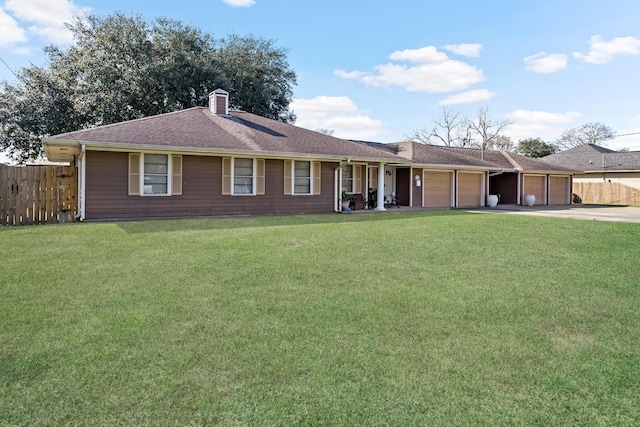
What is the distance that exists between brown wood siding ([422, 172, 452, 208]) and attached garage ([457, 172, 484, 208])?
0.80 m

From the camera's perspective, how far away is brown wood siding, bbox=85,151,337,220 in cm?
1151

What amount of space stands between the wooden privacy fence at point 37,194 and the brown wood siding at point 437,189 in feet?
46.7

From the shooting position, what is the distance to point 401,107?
3161 cm

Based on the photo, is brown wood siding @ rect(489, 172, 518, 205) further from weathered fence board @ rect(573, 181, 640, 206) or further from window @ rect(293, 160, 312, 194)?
window @ rect(293, 160, 312, 194)

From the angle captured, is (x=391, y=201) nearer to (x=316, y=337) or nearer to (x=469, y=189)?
(x=469, y=189)

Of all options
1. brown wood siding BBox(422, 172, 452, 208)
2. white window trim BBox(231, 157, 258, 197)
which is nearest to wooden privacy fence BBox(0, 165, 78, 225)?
white window trim BBox(231, 157, 258, 197)

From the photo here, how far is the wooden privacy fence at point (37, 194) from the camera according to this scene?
10.6 meters

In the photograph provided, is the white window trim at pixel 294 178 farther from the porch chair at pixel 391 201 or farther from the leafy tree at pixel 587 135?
the leafy tree at pixel 587 135

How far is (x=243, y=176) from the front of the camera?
1366cm

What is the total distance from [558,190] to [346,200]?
16186mm

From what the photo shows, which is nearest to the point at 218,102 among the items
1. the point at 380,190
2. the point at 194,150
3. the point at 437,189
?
the point at 194,150

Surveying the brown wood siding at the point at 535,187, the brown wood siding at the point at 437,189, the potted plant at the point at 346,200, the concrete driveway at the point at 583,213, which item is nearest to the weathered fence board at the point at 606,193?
the brown wood siding at the point at 535,187

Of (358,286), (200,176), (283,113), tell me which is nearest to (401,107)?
(283,113)

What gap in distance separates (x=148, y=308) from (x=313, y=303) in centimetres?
160
